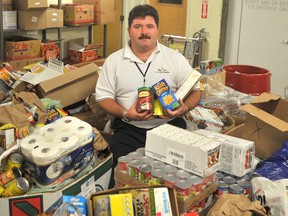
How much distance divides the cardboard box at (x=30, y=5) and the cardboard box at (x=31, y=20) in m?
0.07

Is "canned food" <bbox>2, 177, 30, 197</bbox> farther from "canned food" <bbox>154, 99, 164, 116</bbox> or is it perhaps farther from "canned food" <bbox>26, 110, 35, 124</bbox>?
"canned food" <bbox>154, 99, 164, 116</bbox>

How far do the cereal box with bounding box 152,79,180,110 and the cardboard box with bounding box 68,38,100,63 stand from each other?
2.61 meters

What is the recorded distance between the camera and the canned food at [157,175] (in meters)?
1.86

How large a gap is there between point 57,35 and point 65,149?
346cm

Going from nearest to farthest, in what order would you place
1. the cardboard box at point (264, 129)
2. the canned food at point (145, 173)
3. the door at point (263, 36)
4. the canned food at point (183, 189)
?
1. the canned food at point (183, 189)
2. the canned food at point (145, 173)
3. the cardboard box at point (264, 129)
4. the door at point (263, 36)

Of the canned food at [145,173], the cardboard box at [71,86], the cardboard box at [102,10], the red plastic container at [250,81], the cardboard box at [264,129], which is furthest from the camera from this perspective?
the cardboard box at [102,10]

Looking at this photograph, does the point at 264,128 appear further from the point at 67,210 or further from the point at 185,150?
the point at 67,210

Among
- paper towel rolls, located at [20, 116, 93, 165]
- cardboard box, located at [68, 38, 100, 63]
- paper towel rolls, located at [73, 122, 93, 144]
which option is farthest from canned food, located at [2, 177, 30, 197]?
cardboard box, located at [68, 38, 100, 63]

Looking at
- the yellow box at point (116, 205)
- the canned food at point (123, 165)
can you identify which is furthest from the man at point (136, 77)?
the yellow box at point (116, 205)

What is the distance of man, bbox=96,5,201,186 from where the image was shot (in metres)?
2.83

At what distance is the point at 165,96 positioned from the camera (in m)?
2.63

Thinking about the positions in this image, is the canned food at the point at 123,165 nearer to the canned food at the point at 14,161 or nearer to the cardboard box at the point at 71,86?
the canned food at the point at 14,161

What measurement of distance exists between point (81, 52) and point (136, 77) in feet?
7.86

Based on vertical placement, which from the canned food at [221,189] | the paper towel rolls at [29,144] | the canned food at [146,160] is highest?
the paper towel rolls at [29,144]
